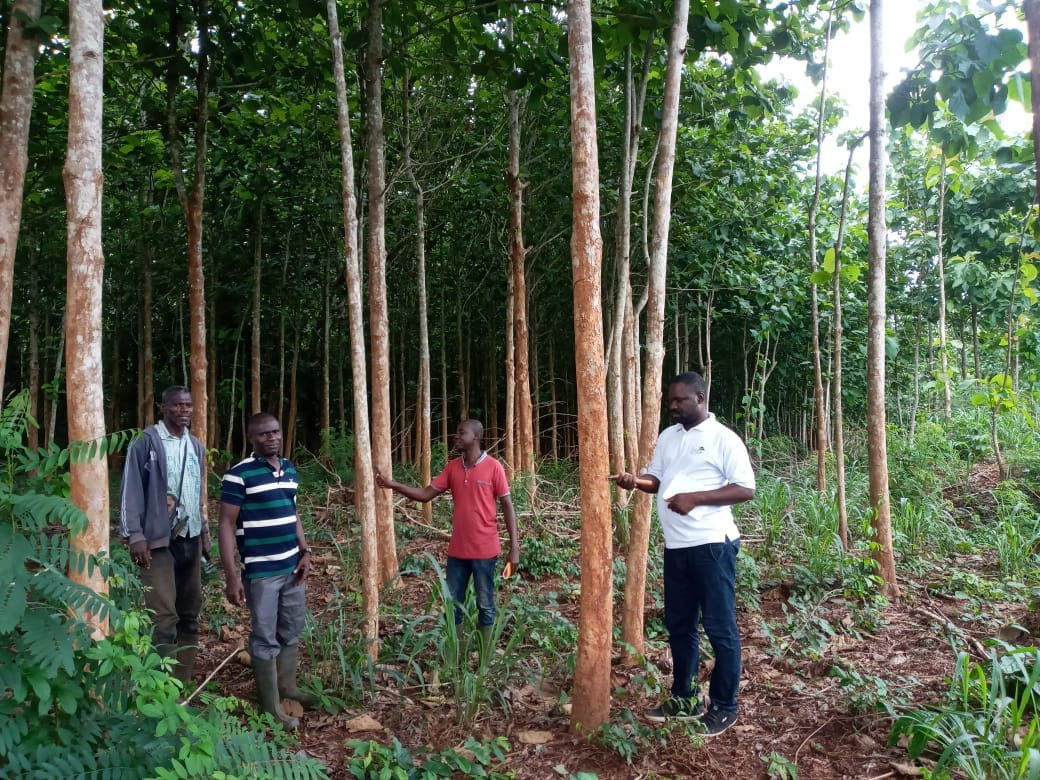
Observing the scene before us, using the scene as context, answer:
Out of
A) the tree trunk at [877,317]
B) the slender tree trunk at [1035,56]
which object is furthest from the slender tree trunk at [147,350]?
the slender tree trunk at [1035,56]

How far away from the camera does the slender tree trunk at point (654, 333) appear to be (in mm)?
4301

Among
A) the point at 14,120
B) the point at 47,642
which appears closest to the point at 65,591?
the point at 47,642

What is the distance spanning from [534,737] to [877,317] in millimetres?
4495

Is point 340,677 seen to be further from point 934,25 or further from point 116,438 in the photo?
point 934,25

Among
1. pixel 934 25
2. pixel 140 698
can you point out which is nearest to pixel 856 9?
pixel 934 25

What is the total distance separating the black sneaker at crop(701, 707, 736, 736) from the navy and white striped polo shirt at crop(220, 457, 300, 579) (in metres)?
2.40

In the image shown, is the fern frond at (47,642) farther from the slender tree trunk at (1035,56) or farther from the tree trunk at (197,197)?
the slender tree trunk at (1035,56)

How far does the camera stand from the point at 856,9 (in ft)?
22.8

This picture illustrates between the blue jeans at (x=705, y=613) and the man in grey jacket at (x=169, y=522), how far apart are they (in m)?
2.72

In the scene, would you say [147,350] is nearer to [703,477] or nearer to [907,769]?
[703,477]

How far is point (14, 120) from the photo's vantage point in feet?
12.4

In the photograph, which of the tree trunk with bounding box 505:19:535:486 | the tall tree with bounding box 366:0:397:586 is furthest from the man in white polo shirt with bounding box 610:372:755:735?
the tree trunk with bounding box 505:19:535:486

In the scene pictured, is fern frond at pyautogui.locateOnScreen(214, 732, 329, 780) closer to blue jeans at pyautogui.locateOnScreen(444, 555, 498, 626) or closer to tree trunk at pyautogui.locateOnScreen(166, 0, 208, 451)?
blue jeans at pyautogui.locateOnScreen(444, 555, 498, 626)

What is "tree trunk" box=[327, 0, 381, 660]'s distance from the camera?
4.41 meters
